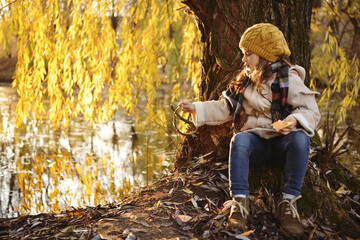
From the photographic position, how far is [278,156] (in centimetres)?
226

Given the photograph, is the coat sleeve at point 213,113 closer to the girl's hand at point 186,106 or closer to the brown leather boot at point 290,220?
the girl's hand at point 186,106

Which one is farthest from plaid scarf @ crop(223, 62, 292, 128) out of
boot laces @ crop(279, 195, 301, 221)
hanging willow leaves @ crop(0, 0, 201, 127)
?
hanging willow leaves @ crop(0, 0, 201, 127)

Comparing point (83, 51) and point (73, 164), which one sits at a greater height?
point (83, 51)

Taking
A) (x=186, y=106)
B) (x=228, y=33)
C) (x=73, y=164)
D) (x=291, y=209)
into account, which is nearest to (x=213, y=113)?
(x=186, y=106)

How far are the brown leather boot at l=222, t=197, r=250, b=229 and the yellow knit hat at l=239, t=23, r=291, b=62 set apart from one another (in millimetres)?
840

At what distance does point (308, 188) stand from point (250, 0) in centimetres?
128

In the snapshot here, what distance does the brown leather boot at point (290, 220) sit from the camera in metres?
2.06

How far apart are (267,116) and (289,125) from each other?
237mm

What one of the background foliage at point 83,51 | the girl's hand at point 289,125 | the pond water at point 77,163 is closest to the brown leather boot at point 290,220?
the girl's hand at point 289,125

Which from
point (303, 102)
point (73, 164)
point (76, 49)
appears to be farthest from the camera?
point (73, 164)

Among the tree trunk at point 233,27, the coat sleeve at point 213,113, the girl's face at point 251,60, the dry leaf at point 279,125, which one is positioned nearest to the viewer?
the dry leaf at point 279,125

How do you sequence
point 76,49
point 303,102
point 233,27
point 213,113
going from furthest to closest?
point 76,49, point 233,27, point 213,113, point 303,102

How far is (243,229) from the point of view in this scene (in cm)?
207

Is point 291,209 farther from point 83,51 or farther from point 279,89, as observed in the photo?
point 83,51
